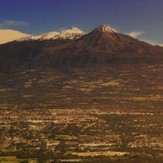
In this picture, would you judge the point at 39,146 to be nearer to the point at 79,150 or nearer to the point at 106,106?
the point at 79,150

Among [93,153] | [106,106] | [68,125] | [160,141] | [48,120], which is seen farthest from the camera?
[106,106]

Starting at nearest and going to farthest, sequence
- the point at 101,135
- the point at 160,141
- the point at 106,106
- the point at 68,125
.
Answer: the point at 160,141
the point at 101,135
the point at 68,125
the point at 106,106

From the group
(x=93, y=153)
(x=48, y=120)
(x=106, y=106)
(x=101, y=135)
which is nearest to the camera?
(x=93, y=153)

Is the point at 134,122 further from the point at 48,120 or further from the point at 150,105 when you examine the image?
the point at 150,105

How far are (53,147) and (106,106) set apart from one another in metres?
79.9

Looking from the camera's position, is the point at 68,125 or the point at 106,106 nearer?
the point at 68,125

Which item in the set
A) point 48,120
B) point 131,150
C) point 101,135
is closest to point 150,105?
point 48,120

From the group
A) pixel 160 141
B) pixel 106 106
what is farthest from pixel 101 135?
pixel 106 106

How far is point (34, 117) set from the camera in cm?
16775

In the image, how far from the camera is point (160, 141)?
12600cm

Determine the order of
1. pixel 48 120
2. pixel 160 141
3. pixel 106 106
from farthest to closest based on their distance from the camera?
1. pixel 106 106
2. pixel 48 120
3. pixel 160 141

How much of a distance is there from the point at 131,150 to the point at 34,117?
60163 millimetres

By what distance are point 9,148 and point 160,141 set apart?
3748 cm

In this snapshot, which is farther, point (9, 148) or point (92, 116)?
point (92, 116)
